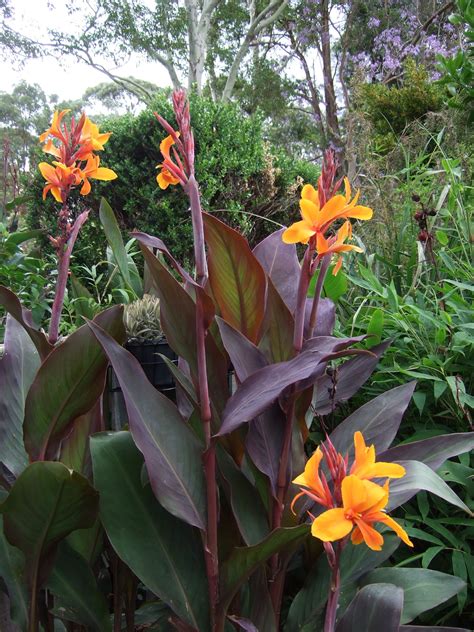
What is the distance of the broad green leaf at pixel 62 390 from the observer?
1.11 m

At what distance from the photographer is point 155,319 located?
1815 mm

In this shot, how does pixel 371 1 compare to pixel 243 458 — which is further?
pixel 371 1

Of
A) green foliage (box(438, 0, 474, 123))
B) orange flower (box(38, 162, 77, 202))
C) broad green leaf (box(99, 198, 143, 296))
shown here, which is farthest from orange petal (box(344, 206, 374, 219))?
green foliage (box(438, 0, 474, 123))

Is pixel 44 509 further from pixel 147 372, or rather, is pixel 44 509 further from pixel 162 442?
pixel 147 372

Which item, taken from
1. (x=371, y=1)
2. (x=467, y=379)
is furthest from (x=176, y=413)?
(x=371, y=1)

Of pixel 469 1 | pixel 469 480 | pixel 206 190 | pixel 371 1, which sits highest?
pixel 371 1

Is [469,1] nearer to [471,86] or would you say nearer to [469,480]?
[471,86]

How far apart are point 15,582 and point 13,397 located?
410mm

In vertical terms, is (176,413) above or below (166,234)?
below

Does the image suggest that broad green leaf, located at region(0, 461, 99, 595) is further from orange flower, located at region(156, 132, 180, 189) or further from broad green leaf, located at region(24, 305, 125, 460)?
orange flower, located at region(156, 132, 180, 189)

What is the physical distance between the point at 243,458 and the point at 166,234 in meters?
3.64

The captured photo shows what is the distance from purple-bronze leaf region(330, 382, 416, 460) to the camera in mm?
1242

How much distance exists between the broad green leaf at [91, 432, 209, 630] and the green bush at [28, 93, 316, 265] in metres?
3.44

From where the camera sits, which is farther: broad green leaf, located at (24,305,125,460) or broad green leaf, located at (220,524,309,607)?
broad green leaf, located at (24,305,125,460)
